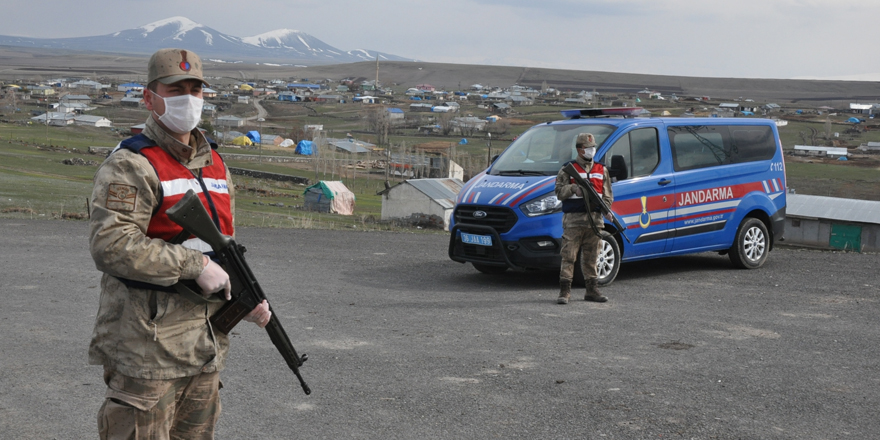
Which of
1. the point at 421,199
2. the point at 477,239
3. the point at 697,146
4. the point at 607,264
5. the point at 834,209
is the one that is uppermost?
the point at 697,146

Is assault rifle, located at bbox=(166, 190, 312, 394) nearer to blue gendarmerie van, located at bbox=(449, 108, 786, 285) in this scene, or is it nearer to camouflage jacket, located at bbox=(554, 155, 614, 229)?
camouflage jacket, located at bbox=(554, 155, 614, 229)

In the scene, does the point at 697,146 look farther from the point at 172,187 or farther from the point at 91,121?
the point at 91,121

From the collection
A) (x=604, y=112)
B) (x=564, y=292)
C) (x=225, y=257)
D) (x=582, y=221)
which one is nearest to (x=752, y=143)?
(x=604, y=112)

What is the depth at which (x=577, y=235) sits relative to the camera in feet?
31.1

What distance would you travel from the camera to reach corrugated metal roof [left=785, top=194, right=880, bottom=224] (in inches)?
1093

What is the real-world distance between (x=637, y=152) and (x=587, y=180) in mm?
1854

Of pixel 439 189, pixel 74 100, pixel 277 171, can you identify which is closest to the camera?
pixel 439 189

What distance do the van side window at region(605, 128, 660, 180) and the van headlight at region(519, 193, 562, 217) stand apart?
921 millimetres

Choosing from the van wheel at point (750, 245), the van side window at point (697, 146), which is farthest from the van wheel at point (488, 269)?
the van wheel at point (750, 245)

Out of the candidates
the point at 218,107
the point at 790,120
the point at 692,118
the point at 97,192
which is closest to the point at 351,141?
the point at 218,107

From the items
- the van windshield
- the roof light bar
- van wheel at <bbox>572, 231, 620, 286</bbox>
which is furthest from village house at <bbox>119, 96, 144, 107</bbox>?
van wheel at <bbox>572, 231, 620, 286</bbox>

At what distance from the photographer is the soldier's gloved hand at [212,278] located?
306 centimetres

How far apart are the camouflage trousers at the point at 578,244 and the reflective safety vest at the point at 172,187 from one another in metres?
6.56

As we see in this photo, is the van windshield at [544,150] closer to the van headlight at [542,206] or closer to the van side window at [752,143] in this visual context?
the van headlight at [542,206]
